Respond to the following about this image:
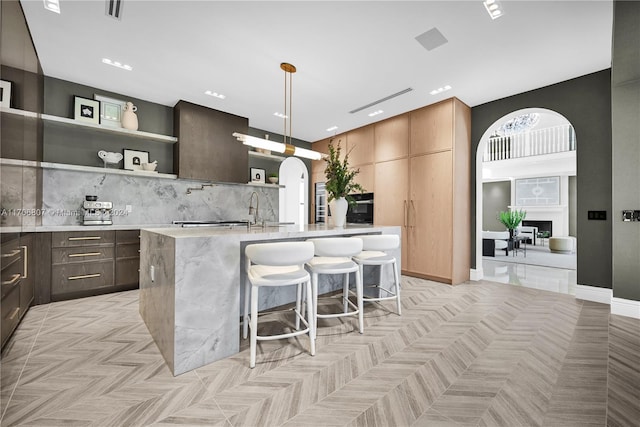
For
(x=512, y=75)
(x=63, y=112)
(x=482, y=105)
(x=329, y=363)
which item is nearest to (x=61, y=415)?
(x=329, y=363)

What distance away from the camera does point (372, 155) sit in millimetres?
5309

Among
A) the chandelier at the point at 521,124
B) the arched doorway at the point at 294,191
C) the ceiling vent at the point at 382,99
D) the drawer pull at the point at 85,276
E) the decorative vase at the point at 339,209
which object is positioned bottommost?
the drawer pull at the point at 85,276

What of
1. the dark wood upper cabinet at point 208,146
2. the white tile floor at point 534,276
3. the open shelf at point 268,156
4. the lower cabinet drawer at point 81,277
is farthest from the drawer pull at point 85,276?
the white tile floor at point 534,276

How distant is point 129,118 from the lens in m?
3.91

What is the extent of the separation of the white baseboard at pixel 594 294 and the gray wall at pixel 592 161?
0.06 metres

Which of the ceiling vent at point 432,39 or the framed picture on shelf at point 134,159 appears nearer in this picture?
the ceiling vent at point 432,39

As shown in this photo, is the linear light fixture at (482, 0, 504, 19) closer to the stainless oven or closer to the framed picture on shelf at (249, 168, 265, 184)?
the stainless oven

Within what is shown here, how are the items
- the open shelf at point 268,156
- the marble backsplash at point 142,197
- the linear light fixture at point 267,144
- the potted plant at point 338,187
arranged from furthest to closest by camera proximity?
the open shelf at point 268,156, the marble backsplash at point 142,197, the potted plant at point 338,187, the linear light fixture at point 267,144

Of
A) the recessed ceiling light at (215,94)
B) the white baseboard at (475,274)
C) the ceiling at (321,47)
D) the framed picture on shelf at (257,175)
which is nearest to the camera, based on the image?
the ceiling at (321,47)

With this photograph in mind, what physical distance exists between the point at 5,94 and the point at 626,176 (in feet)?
19.3

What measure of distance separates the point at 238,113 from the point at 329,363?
428 centimetres

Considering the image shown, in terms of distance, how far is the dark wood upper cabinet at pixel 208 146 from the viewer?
425 centimetres

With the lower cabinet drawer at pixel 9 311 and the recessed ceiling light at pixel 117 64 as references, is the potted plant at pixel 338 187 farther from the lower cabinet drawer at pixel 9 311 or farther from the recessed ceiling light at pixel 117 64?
the lower cabinet drawer at pixel 9 311

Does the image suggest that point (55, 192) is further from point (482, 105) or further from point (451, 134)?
point (482, 105)
